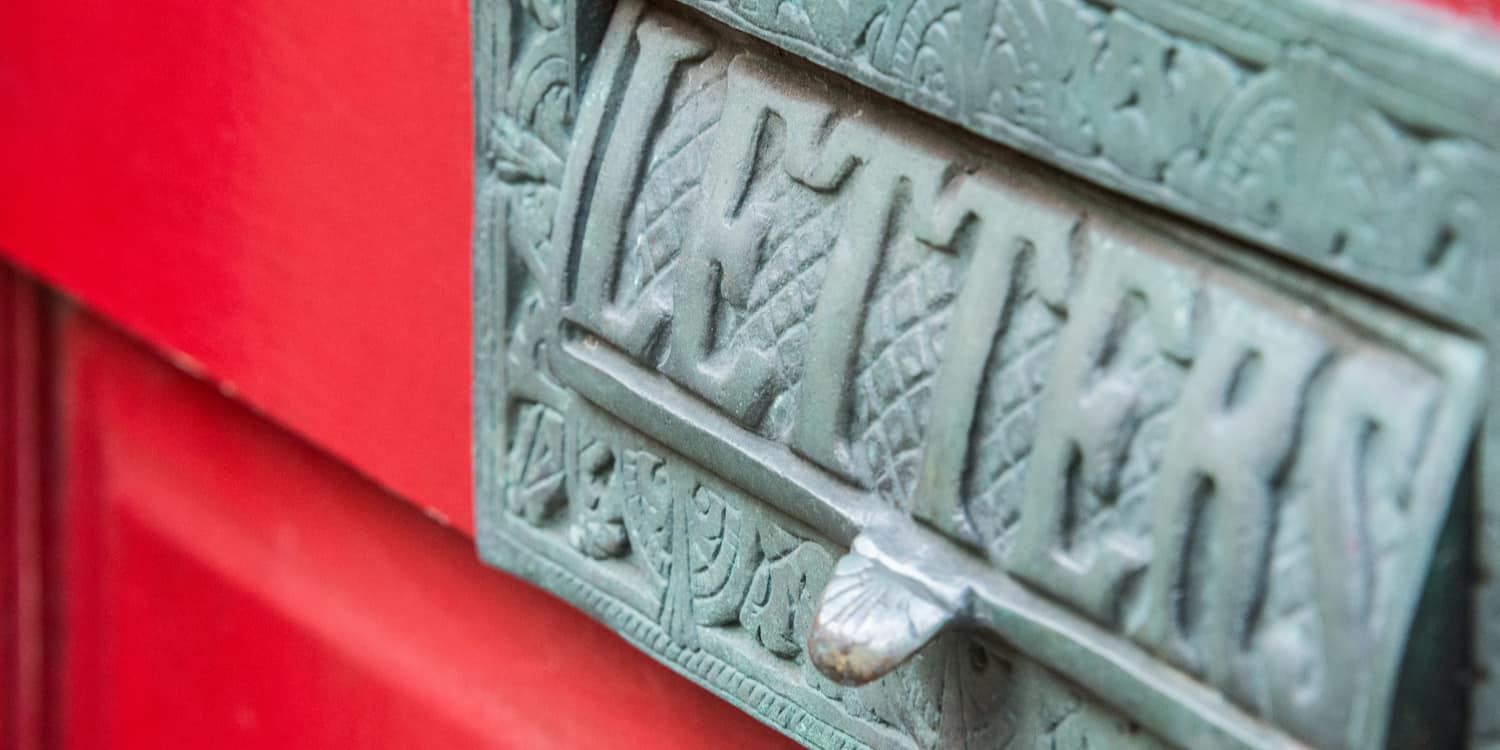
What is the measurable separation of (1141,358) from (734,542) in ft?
0.87

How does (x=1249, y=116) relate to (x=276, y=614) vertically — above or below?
above

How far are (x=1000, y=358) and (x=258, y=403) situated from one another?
2.25ft

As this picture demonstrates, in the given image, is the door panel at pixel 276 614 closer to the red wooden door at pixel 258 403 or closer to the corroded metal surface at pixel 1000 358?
the red wooden door at pixel 258 403

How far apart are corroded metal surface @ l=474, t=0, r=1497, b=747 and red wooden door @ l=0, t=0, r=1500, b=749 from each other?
12 centimetres

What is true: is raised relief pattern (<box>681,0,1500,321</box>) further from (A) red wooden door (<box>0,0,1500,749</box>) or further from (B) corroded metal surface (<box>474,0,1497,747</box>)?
(A) red wooden door (<box>0,0,1500,749</box>)

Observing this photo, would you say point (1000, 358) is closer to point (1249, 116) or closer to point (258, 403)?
point (1249, 116)

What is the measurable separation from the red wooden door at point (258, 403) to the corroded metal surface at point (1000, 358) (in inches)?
4.9

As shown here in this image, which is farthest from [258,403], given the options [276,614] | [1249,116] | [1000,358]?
[1249,116]

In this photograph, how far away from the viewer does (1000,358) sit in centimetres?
65

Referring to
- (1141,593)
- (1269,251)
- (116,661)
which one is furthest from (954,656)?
(116,661)

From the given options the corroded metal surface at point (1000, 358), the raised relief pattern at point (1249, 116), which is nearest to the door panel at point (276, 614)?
the corroded metal surface at point (1000, 358)

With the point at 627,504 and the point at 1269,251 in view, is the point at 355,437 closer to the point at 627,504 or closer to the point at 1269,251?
the point at 627,504

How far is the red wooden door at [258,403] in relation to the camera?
1.00 metres

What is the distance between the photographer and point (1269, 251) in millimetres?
573
